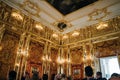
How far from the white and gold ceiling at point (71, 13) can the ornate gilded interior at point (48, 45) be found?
0.23m

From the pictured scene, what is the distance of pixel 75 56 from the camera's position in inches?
425

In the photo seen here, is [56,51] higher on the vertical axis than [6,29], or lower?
lower

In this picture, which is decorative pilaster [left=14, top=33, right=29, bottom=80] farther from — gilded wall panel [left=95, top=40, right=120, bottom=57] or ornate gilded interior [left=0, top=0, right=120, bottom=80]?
gilded wall panel [left=95, top=40, right=120, bottom=57]

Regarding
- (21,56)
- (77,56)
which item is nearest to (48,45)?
(77,56)

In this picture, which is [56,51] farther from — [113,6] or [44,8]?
[113,6]

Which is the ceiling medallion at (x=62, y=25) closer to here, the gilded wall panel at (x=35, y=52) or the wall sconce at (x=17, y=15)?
the gilded wall panel at (x=35, y=52)

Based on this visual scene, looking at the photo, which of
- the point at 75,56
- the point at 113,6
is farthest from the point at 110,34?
the point at 75,56

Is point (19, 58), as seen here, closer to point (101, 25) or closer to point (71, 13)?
point (71, 13)

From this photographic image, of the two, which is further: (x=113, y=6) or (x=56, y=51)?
(x=56, y=51)

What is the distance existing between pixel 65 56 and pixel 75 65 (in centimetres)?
144

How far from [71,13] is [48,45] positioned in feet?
11.5

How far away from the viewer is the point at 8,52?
7.82m

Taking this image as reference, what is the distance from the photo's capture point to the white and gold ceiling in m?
8.85

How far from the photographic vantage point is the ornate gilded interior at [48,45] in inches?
316
